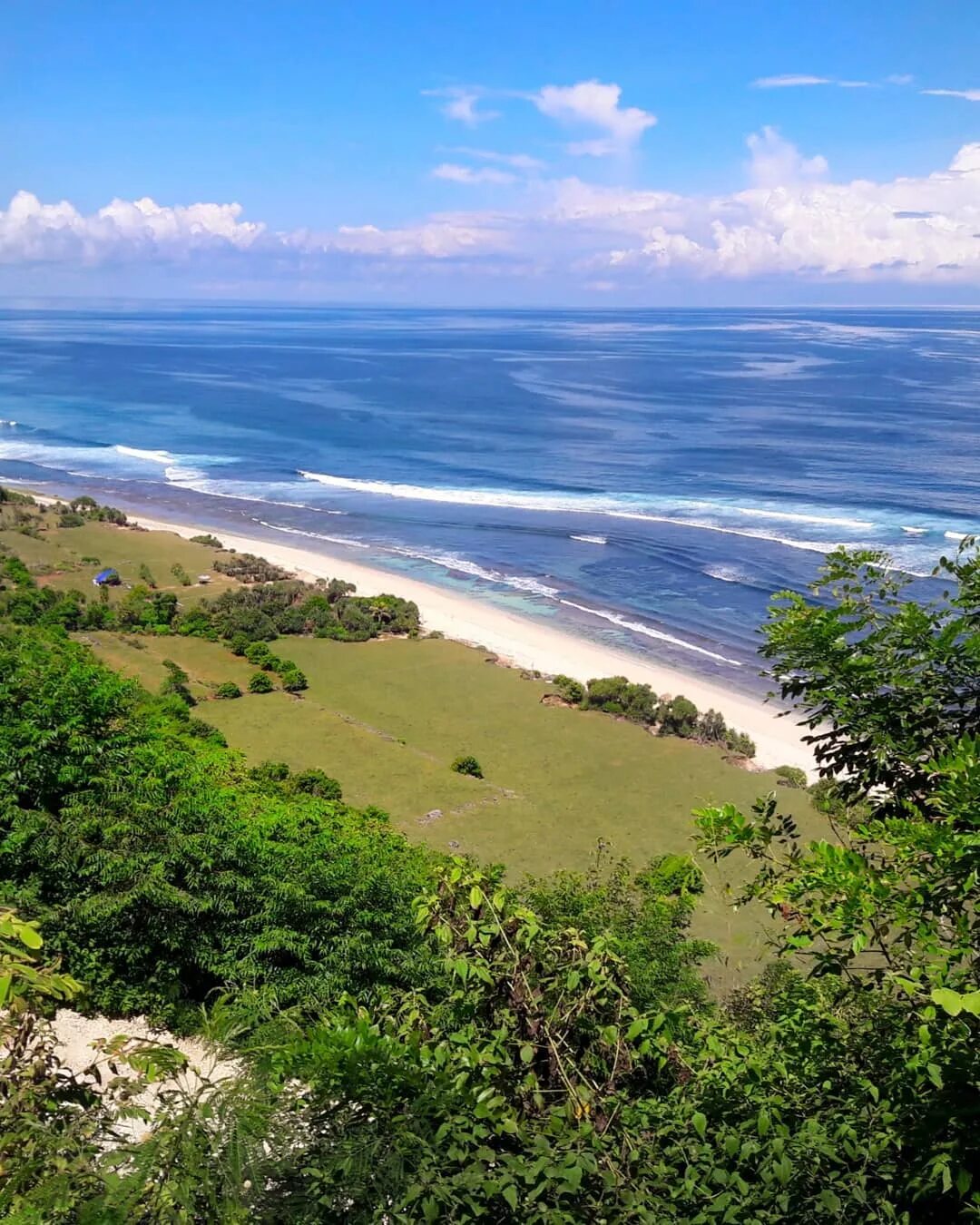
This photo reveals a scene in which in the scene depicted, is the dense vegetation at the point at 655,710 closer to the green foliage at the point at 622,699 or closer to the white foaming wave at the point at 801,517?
the green foliage at the point at 622,699

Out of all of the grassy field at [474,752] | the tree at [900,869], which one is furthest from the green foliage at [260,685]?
the tree at [900,869]

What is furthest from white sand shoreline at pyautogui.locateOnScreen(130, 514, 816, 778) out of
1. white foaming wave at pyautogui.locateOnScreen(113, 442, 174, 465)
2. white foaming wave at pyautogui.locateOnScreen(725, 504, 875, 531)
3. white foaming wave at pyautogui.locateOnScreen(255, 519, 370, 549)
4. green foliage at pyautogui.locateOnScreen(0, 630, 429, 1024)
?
white foaming wave at pyautogui.locateOnScreen(113, 442, 174, 465)

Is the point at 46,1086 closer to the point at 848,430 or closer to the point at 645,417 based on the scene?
the point at 848,430

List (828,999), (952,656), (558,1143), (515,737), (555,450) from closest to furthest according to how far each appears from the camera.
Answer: (558,1143), (952,656), (828,999), (515,737), (555,450)

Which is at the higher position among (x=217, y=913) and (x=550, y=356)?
(x=550, y=356)

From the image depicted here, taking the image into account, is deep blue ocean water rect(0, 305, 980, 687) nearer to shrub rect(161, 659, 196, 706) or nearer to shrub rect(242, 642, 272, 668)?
shrub rect(242, 642, 272, 668)

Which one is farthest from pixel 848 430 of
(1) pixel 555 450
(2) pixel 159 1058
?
(2) pixel 159 1058

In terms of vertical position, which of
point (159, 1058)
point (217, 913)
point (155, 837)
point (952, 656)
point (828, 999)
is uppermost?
point (952, 656)
